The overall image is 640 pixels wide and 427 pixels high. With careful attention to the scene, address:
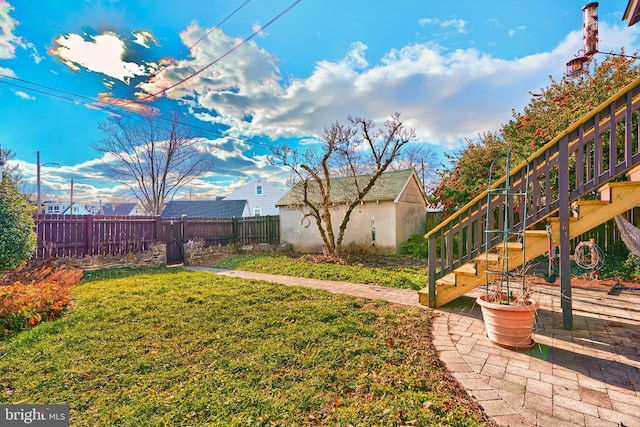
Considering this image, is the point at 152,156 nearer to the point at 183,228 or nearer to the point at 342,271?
the point at 183,228

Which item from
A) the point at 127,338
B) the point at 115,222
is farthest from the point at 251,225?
the point at 127,338

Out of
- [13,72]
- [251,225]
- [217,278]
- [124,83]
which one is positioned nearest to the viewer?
[217,278]

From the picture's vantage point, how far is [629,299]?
4766mm

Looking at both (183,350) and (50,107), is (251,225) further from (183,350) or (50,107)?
(183,350)

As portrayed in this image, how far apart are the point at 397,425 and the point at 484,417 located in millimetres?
612

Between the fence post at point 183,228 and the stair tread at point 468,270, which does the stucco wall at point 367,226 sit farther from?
the stair tread at point 468,270

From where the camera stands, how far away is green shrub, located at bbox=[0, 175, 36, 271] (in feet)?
14.9

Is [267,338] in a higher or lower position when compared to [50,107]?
lower

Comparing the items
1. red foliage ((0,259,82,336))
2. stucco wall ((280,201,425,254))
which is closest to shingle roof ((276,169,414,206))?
stucco wall ((280,201,425,254))

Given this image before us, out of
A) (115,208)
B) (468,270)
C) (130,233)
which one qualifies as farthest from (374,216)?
(115,208)

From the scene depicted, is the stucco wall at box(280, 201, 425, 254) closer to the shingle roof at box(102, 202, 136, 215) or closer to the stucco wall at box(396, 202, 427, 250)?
the stucco wall at box(396, 202, 427, 250)

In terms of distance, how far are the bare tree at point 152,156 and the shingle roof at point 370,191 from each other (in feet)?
29.6

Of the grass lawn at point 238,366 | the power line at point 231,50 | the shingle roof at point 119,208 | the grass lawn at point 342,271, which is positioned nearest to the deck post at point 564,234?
the grass lawn at point 238,366

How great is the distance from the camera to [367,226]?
11.1 metres
